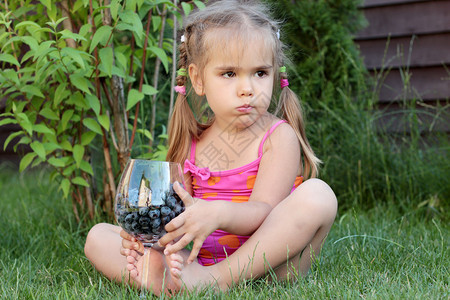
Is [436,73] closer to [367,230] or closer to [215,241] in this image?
[367,230]

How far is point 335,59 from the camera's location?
329cm

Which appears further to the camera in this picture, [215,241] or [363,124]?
[363,124]

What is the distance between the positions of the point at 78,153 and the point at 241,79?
0.89 meters

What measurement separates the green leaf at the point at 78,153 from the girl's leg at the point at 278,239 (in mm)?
877

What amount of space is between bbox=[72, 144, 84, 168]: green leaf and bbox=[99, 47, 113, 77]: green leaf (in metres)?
0.44

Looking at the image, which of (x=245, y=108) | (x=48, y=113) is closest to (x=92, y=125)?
(x=48, y=113)

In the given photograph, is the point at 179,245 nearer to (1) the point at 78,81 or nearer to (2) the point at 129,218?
(2) the point at 129,218

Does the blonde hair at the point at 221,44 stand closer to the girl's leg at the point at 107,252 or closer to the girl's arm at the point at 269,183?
the girl's arm at the point at 269,183

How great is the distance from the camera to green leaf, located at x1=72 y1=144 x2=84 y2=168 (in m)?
2.29

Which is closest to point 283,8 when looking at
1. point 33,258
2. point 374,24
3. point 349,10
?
point 349,10

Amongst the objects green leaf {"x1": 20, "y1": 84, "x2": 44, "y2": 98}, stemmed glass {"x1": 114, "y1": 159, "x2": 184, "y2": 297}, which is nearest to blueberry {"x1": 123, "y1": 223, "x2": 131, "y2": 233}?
stemmed glass {"x1": 114, "y1": 159, "x2": 184, "y2": 297}

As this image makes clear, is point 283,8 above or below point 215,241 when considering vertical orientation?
above

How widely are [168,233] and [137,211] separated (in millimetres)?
112

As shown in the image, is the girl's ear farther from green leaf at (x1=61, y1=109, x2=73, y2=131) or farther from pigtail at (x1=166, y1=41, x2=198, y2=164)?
green leaf at (x1=61, y1=109, x2=73, y2=131)
